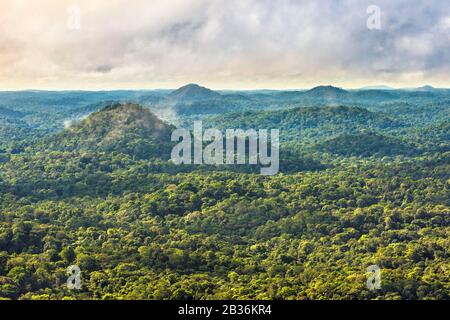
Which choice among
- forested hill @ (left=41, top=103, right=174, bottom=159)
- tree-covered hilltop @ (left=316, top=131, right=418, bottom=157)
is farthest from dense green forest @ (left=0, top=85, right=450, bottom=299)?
tree-covered hilltop @ (left=316, top=131, right=418, bottom=157)

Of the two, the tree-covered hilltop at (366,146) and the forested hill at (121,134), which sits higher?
the forested hill at (121,134)

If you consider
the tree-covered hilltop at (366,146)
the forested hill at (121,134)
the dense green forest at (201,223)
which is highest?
the forested hill at (121,134)

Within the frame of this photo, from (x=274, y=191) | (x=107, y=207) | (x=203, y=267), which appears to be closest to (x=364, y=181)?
(x=274, y=191)

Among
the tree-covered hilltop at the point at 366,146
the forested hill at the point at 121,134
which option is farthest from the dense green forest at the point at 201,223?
the tree-covered hilltop at the point at 366,146

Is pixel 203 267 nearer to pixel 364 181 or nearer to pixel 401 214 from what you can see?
pixel 401 214

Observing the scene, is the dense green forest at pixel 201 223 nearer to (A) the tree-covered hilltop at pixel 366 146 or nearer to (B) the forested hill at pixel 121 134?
(B) the forested hill at pixel 121 134

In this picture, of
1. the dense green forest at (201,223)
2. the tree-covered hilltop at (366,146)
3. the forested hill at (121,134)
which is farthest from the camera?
the tree-covered hilltop at (366,146)

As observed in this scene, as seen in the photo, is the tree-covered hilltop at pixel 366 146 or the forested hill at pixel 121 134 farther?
the tree-covered hilltop at pixel 366 146

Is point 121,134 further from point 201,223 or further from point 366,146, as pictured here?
point 366,146

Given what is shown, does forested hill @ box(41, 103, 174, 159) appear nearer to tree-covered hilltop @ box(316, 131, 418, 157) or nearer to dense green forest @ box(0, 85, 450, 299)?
dense green forest @ box(0, 85, 450, 299)

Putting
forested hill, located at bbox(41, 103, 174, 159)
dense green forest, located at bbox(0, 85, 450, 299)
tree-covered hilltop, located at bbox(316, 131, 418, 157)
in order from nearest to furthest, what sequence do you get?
dense green forest, located at bbox(0, 85, 450, 299)
forested hill, located at bbox(41, 103, 174, 159)
tree-covered hilltop, located at bbox(316, 131, 418, 157)
